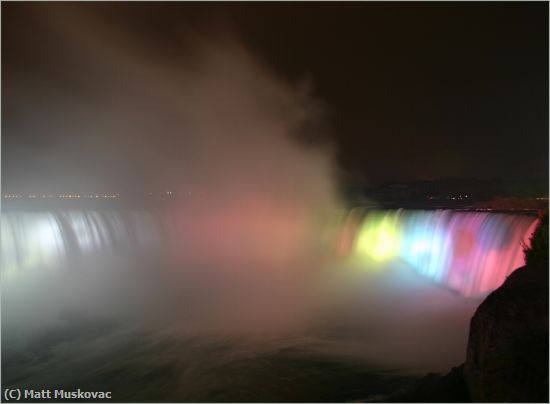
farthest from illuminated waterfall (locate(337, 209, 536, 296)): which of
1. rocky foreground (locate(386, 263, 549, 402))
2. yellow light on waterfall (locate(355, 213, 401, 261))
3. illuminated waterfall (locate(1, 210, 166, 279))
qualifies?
illuminated waterfall (locate(1, 210, 166, 279))

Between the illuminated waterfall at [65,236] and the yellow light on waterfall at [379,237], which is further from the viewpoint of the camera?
the yellow light on waterfall at [379,237]

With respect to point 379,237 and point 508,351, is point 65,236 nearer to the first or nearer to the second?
point 379,237

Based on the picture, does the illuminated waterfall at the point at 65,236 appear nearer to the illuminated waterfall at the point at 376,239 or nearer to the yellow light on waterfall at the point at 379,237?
the illuminated waterfall at the point at 376,239

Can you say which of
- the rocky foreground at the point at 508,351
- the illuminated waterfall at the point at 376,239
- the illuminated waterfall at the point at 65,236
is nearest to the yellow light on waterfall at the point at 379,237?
the illuminated waterfall at the point at 376,239

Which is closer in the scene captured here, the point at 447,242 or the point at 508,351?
the point at 508,351

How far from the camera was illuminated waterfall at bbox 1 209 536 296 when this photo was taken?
34.3ft

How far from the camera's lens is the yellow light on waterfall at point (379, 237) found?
15844mm

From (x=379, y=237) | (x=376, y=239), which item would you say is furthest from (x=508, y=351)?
(x=376, y=239)

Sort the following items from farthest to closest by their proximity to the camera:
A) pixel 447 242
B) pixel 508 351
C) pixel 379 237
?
pixel 379 237, pixel 447 242, pixel 508 351

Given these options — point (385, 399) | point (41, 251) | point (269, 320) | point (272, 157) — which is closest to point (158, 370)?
point (269, 320)

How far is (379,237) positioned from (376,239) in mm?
193

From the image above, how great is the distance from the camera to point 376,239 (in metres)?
16.7

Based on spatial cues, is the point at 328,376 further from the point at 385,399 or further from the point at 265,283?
the point at 265,283

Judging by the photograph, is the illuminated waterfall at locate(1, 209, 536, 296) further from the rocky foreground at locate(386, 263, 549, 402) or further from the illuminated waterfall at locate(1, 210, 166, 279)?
the rocky foreground at locate(386, 263, 549, 402)
